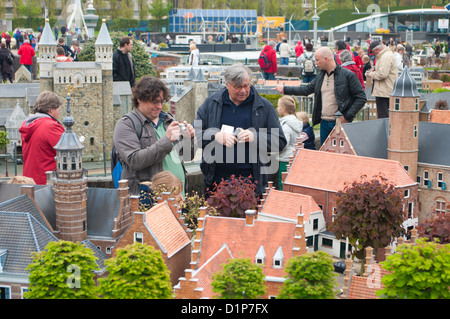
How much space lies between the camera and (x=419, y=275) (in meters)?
10.4

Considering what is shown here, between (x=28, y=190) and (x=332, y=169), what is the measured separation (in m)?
8.35

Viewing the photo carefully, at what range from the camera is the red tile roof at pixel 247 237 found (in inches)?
523

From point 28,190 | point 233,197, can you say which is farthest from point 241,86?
point 28,190

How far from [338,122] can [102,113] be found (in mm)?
19847

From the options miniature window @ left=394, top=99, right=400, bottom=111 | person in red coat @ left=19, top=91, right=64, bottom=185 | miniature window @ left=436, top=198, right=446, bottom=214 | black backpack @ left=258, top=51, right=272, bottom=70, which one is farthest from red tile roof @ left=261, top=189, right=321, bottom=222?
black backpack @ left=258, top=51, right=272, bottom=70

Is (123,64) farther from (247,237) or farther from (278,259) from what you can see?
(278,259)

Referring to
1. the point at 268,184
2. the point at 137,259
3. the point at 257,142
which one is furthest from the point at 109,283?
the point at 268,184

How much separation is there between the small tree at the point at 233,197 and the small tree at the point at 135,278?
315 cm

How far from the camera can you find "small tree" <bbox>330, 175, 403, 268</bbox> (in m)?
15.3

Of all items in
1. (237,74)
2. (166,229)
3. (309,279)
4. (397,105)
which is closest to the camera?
(309,279)

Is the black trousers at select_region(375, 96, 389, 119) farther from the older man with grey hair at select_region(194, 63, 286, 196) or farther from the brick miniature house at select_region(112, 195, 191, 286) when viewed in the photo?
the brick miniature house at select_region(112, 195, 191, 286)

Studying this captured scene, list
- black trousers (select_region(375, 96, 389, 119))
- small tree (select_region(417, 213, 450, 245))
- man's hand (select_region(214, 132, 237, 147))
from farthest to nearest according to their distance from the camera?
black trousers (select_region(375, 96, 389, 119)) < small tree (select_region(417, 213, 450, 245)) < man's hand (select_region(214, 132, 237, 147))

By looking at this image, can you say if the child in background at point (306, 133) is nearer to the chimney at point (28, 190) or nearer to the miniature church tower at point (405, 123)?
the miniature church tower at point (405, 123)

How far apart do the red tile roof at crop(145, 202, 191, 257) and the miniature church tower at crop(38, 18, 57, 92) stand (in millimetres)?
23228
